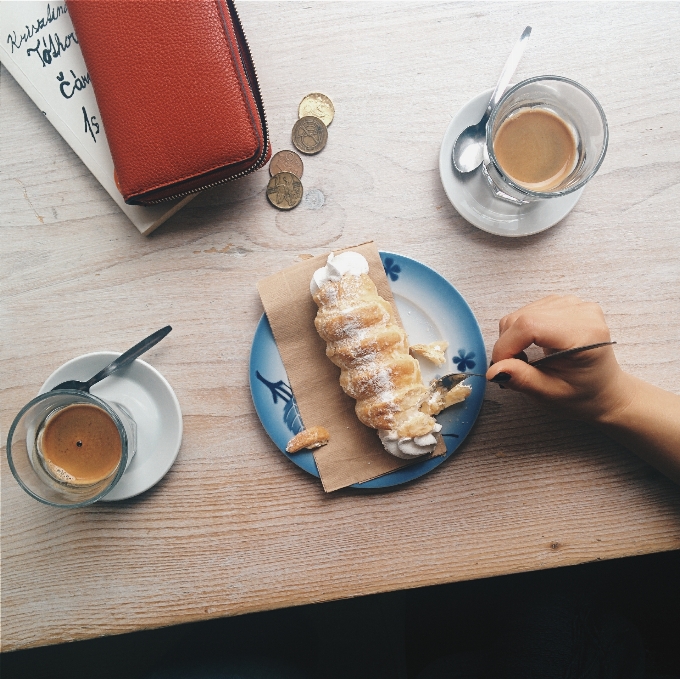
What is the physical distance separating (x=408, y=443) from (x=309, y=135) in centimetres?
64

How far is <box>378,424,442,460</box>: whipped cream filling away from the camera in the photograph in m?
0.95

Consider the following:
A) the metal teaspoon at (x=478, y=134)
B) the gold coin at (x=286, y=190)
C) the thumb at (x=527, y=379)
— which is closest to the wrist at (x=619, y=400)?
the thumb at (x=527, y=379)

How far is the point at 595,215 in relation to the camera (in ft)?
3.45

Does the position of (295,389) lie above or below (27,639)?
above

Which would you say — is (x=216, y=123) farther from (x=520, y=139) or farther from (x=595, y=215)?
(x=595, y=215)

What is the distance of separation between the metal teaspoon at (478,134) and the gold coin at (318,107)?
0.26m

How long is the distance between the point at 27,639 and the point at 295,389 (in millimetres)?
714

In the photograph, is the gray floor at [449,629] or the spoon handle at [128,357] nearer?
the spoon handle at [128,357]

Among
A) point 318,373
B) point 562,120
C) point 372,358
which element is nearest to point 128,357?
point 318,373

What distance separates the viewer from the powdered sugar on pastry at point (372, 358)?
0.93m

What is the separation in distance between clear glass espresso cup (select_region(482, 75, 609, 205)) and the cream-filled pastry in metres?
0.32

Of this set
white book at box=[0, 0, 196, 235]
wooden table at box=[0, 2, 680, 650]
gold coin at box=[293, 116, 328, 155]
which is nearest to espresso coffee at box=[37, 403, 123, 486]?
wooden table at box=[0, 2, 680, 650]

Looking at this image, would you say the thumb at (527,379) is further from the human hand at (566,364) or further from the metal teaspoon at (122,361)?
the metal teaspoon at (122,361)

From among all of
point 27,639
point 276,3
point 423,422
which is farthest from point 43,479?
→ point 276,3
